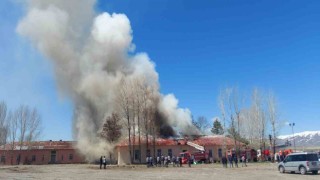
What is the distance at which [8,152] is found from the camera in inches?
2904

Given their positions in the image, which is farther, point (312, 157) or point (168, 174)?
point (168, 174)

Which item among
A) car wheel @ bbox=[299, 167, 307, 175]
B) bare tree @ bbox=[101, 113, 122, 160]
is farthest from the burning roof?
car wheel @ bbox=[299, 167, 307, 175]

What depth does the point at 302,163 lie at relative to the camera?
28.8 meters

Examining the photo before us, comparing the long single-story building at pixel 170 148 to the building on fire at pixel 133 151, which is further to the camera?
the building on fire at pixel 133 151

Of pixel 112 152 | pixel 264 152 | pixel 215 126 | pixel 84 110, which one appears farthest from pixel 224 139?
pixel 215 126

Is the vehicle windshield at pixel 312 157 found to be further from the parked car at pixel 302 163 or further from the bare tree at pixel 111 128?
the bare tree at pixel 111 128

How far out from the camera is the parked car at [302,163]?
28.2 meters

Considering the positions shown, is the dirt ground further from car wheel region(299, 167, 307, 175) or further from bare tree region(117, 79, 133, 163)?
bare tree region(117, 79, 133, 163)

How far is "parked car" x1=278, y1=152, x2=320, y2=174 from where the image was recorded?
2817 cm

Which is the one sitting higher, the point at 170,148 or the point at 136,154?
the point at 170,148

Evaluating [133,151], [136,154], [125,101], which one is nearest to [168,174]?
[125,101]

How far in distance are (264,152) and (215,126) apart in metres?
42.8

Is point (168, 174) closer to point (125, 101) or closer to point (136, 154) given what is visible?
point (125, 101)

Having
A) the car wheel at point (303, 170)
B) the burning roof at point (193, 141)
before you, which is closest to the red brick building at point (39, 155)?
the burning roof at point (193, 141)
